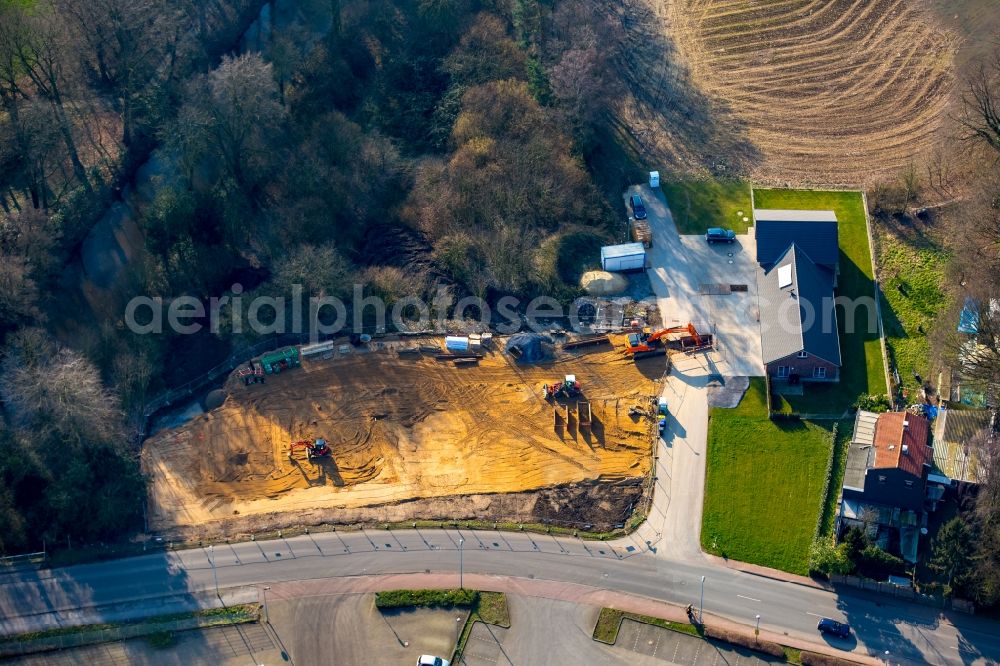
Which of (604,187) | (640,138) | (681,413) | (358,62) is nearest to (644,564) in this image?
(681,413)

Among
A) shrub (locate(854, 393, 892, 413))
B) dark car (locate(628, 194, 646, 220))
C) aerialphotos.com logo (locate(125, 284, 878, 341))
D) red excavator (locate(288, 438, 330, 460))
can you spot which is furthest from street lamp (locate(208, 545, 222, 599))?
shrub (locate(854, 393, 892, 413))

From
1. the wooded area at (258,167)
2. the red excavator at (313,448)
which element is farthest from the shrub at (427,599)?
the wooded area at (258,167)

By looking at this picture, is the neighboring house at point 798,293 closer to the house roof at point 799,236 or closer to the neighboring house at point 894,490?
the house roof at point 799,236

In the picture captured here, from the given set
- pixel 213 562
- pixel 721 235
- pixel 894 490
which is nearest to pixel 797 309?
pixel 721 235

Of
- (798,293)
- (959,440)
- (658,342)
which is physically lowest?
(959,440)

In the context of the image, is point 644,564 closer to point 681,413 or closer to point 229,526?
point 681,413

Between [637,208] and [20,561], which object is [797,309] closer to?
[637,208]
